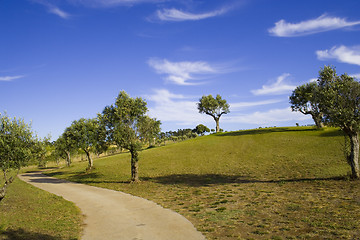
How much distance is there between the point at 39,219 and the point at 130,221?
7.81 meters

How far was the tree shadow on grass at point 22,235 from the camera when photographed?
1481cm

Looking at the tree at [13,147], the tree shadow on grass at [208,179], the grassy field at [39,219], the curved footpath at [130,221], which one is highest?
the tree at [13,147]

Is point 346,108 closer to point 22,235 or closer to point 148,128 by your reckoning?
point 148,128

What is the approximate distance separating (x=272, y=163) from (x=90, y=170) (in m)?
40.1

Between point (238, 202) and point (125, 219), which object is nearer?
point (125, 219)

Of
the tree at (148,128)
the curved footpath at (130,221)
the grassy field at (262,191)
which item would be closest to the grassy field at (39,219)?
the curved footpath at (130,221)

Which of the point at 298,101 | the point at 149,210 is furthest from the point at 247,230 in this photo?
the point at 298,101

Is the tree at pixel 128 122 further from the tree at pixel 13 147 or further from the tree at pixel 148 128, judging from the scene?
the tree at pixel 13 147

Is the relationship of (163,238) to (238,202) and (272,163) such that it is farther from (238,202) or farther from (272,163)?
(272,163)

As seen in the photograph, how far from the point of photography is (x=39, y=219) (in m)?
19.0

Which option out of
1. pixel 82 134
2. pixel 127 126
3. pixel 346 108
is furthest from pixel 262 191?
pixel 82 134

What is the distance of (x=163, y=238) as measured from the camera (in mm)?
14438

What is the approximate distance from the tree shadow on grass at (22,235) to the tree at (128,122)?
20.6 metres

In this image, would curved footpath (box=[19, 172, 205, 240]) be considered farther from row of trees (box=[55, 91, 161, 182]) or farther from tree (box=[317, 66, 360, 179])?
tree (box=[317, 66, 360, 179])
